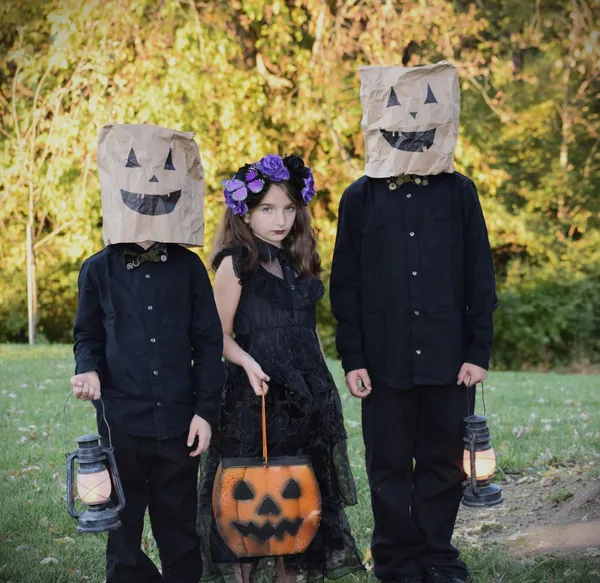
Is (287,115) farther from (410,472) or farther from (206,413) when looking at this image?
(206,413)

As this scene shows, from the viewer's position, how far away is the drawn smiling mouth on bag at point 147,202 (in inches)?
101

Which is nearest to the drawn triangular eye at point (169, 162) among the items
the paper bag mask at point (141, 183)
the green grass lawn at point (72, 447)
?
the paper bag mask at point (141, 183)

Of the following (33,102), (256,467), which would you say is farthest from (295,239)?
(33,102)

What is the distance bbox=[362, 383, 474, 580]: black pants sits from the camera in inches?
116

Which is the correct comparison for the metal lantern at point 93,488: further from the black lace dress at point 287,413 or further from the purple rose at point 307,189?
the purple rose at point 307,189

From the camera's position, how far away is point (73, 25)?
11039mm

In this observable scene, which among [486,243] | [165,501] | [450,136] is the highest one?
[450,136]

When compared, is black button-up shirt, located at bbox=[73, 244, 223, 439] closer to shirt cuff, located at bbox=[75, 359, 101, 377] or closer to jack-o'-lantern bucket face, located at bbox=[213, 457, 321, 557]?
shirt cuff, located at bbox=[75, 359, 101, 377]

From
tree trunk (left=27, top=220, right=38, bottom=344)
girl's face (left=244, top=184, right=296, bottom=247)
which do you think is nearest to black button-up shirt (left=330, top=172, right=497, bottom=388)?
girl's face (left=244, top=184, right=296, bottom=247)

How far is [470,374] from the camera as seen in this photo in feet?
9.57

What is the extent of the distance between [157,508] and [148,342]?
1.78 feet

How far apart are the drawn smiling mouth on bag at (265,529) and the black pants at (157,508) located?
22cm

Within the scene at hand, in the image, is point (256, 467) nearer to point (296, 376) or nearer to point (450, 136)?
point (296, 376)

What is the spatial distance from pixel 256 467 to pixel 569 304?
39.6ft
